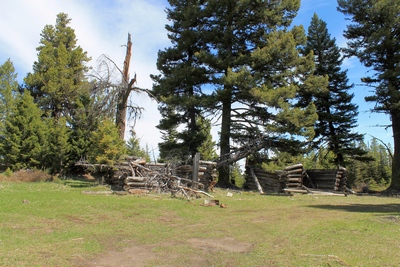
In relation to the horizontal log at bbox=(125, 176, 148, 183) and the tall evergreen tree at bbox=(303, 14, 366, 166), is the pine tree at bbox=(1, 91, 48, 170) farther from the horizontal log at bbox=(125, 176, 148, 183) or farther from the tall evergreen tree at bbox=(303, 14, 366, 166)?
the tall evergreen tree at bbox=(303, 14, 366, 166)

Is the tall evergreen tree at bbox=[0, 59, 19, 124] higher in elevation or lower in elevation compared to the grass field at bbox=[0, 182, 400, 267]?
higher

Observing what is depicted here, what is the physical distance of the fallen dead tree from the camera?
15883 mm

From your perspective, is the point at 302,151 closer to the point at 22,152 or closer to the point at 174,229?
the point at 174,229

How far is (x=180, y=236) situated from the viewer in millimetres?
7977

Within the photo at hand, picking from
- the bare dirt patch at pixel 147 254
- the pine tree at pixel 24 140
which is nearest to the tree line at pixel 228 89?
the pine tree at pixel 24 140

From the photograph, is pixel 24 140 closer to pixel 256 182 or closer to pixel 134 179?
pixel 134 179

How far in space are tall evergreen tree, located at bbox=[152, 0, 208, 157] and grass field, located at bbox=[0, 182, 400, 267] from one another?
13.2m

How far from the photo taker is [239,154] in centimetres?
2388

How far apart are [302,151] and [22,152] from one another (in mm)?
20214

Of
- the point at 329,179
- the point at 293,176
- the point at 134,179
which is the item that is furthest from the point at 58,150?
the point at 329,179

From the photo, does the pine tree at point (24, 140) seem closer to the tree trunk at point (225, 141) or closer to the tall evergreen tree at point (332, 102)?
the tree trunk at point (225, 141)

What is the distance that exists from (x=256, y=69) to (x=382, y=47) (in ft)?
36.7

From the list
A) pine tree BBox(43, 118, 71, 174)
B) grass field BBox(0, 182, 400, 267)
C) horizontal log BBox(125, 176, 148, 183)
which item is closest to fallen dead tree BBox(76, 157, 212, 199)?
horizontal log BBox(125, 176, 148, 183)

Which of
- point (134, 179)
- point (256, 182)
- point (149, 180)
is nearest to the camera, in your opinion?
point (134, 179)
